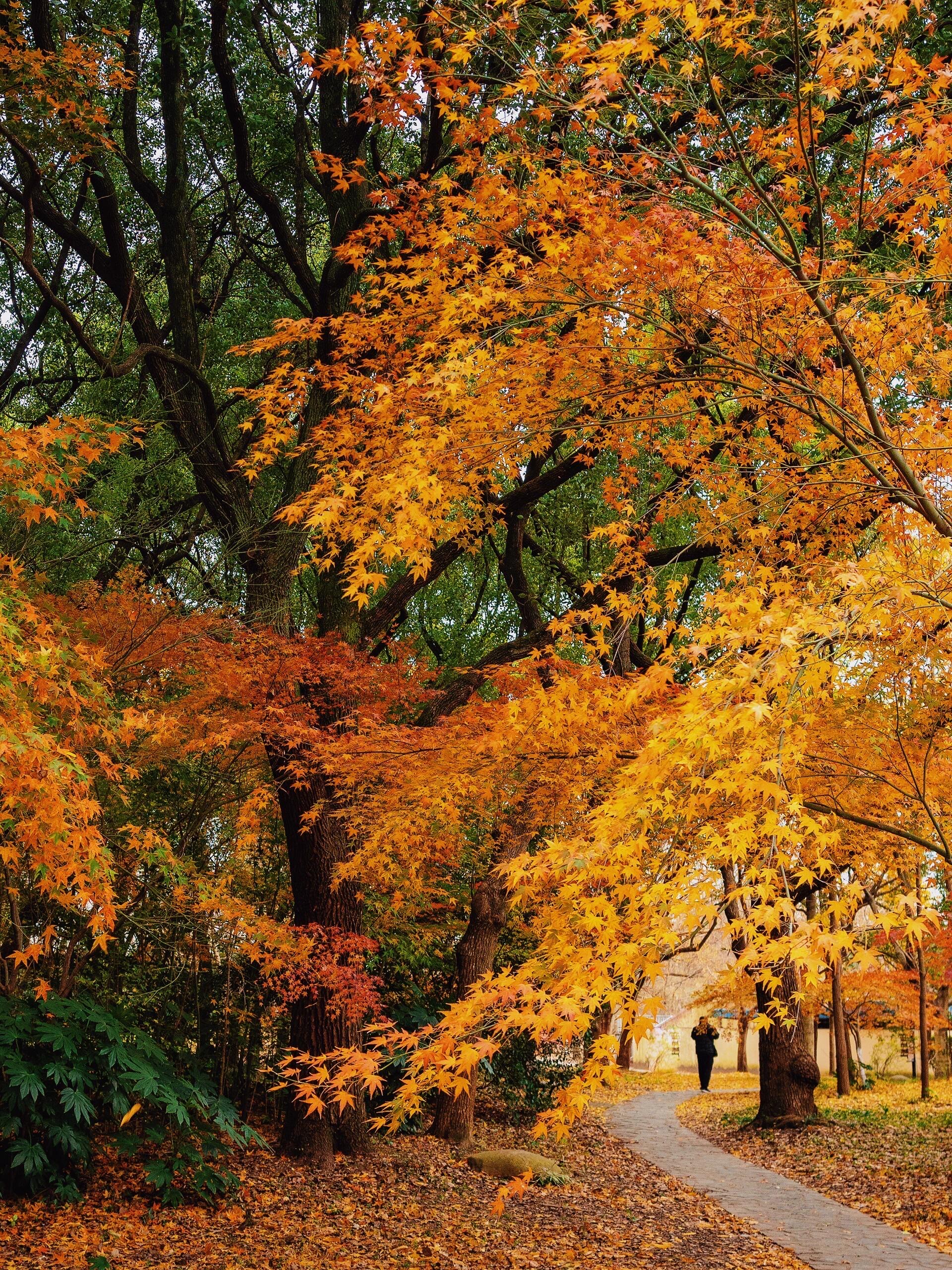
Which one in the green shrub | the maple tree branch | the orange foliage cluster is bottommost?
the green shrub

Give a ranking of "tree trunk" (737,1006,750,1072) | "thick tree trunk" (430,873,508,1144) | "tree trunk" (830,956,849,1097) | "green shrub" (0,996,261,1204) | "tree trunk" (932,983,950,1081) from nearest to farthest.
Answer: "green shrub" (0,996,261,1204), "thick tree trunk" (430,873,508,1144), "tree trunk" (830,956,849,1097), "tree trunk" (932,983,950,1081), "tree trunk" (737,1006,750,1072)

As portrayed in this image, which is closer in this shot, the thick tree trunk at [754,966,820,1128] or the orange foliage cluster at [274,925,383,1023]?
the orange foliage cluster at [274,925,383,1023]

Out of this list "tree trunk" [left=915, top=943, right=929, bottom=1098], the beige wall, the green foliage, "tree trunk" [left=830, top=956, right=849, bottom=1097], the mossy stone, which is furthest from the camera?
the beige wall

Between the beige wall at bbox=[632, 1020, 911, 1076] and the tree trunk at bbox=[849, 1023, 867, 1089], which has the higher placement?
the tree trunk at bbox=[849, 1023, 867, 1089]

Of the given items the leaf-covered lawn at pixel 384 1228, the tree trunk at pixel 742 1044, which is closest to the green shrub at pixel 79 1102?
the leaf-covered lawn at pixel 384 1228

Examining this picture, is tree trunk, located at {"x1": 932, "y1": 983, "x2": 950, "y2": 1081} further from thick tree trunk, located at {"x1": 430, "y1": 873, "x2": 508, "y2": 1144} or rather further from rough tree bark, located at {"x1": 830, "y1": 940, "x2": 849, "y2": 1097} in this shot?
thick tree trunk, located at {"x1": 430, "y1": 873, "x2": 508, "y2": 1144}

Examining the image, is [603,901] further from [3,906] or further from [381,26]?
[381,26]

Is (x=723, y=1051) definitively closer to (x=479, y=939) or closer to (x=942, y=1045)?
(x=942, y=1045)

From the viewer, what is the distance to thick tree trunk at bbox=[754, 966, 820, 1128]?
14328mm

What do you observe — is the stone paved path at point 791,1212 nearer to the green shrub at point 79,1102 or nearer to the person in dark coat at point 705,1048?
the green shrub at point 79,1102

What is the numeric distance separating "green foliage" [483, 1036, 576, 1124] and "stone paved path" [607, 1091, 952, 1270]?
1276mm

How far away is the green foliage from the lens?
15.0 m

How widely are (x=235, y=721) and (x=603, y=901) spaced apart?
6.29 m

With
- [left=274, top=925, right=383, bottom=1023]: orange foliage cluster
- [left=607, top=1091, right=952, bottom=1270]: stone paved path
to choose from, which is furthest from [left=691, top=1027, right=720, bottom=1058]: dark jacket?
[left=274, top=925, right=383, bottom=1023]: orange foliage cluster
